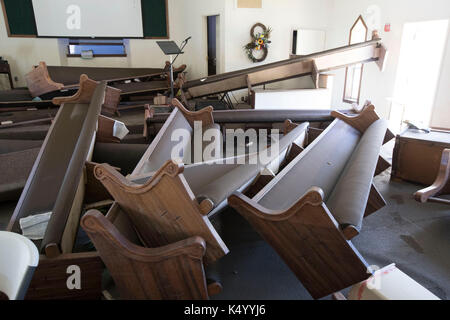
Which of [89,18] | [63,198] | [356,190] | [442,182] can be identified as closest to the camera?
[356,190]

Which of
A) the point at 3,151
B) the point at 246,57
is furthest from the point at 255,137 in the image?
the point at 246,57

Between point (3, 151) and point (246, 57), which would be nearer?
point (3, 151)

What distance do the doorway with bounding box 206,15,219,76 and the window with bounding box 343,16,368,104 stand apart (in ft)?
9.21

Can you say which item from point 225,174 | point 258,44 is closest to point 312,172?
point 225,174

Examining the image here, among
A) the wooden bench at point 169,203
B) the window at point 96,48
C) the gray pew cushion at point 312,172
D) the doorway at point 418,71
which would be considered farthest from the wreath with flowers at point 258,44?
the wooden bench at point 169,203

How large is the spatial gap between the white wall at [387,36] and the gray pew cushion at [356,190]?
3.20 m

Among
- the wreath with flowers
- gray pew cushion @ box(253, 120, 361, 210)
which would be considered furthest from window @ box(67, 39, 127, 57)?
gray pew cushion @ box(253, 120, 361, 210)

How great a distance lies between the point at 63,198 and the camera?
1769 mm

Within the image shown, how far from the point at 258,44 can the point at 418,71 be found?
2.98 metres

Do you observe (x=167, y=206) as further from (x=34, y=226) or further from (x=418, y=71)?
(x=418, y=71)

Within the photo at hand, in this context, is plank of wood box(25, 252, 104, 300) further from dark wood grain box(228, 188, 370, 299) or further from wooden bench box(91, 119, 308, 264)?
dark wood grain box(228, 188, 370, 299)

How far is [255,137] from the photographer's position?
4.04 meters

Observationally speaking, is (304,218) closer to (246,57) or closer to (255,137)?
(255,137)
